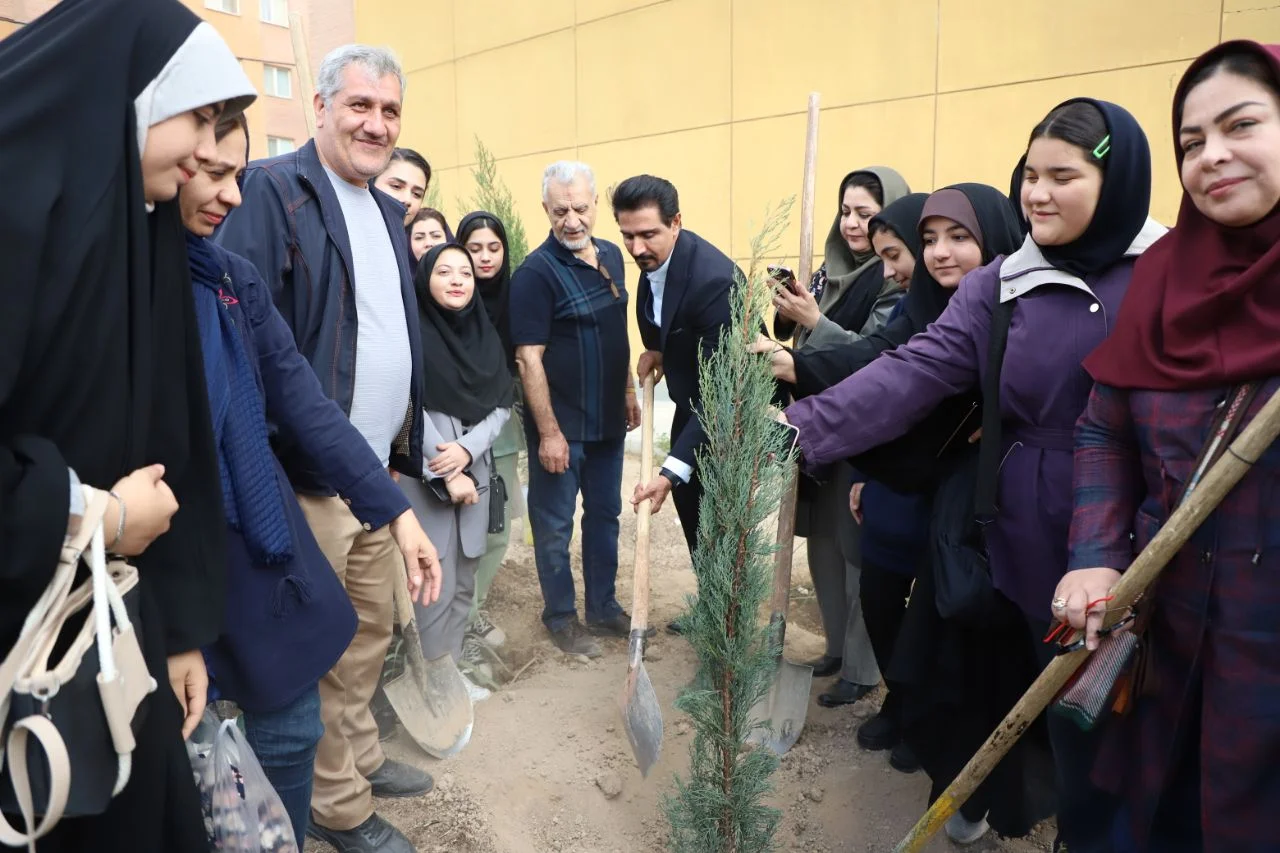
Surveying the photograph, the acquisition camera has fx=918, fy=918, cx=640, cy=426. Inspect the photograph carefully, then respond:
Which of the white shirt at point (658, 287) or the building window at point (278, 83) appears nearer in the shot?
the white shirt at point (658, 287)

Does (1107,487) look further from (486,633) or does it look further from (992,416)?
(486,633)

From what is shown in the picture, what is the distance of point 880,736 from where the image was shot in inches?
135

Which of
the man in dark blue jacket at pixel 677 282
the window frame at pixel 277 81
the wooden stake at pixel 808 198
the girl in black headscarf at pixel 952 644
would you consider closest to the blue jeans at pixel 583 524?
the man in dark blue jacket at pixel 677 282

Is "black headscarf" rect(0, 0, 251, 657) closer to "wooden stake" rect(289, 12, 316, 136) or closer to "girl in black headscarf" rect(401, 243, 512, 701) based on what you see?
"girl in black headscarf" rect(401, 243, 512, 701)

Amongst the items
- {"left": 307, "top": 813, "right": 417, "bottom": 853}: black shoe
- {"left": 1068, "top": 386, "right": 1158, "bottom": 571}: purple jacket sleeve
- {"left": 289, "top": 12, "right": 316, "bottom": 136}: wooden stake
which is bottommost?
{"left": 307, "top": 813, "right": 417, "bottom": 853}: black shoe

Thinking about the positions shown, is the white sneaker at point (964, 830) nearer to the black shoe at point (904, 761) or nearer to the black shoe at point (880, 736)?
the black shoe at point (904, 761)

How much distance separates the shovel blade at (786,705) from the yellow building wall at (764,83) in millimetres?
2075

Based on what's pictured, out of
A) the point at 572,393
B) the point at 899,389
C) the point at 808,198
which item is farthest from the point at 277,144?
the point at 899,389

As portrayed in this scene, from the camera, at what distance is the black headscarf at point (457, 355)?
3678mm

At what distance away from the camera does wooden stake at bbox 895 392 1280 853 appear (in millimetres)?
1681

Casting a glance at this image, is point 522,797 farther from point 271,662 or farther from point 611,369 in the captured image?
point 611,369

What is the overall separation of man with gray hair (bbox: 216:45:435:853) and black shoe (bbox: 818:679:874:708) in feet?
5.45

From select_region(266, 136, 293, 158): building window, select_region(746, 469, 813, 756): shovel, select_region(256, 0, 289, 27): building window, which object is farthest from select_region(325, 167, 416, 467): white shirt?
select_region(266, 136, 293, 158): building window

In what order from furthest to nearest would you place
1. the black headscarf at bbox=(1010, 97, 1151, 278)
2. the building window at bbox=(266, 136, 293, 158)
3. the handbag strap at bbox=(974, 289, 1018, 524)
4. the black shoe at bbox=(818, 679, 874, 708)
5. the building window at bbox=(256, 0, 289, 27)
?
the building window at bbox=(266, 136, 293, 158)
the building window at bbox=(256, 0, 289, 27)
the black shoe at bbox=(818, 679, 874, 708)
the handbag strap at bbox=(974, 289, 1018, 524)
the black headscarf at bbox=(1010, 97, 1151, 278)
